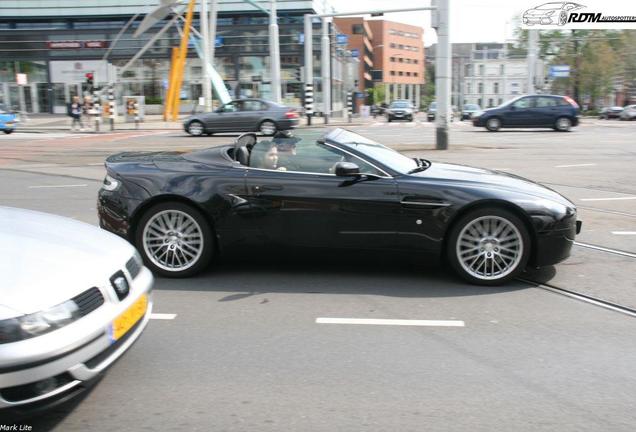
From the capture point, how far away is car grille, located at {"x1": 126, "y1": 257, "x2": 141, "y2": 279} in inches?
134

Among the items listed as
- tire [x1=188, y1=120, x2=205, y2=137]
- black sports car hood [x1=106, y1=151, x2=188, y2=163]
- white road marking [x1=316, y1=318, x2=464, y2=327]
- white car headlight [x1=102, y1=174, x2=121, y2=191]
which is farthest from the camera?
tire [x1=188, y1=120, x2=205, y2=137]

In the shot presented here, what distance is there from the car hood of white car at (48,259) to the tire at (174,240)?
1634 mm

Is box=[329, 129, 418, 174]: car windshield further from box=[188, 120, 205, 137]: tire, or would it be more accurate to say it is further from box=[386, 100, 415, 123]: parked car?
box=[386, 100, 415, 123]: parked car

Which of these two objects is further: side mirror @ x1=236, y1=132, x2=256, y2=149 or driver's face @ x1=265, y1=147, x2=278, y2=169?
side mirror @ x1=236, y1=132, x2=256, y2=149

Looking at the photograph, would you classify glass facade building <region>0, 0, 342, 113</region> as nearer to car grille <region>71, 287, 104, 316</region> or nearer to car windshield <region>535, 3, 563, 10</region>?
car windshield <region>535, 3, 563, 10</region>

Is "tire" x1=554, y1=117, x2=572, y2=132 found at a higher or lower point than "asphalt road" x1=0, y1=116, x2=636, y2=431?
higher

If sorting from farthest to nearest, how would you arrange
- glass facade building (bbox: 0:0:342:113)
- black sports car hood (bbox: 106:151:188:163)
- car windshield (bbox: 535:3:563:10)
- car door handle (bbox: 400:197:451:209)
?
glass facade building (bbox: 0:0:342:113), car windshield (bbox: 535:3:563:10), black sports car hood (bbox: 106:151:188:163), car door handle (bbox: 400:197:451:209)

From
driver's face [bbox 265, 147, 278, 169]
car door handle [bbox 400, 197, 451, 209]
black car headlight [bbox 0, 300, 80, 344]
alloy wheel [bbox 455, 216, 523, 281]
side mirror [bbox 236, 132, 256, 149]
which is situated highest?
side mirror [bbox 236, 132, 256, 149]

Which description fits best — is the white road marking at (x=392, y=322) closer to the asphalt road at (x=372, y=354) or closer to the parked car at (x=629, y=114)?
the asphalt road at (x=372, y=354)

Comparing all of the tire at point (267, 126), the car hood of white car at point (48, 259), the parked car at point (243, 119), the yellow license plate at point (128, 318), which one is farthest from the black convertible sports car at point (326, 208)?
the tire at point (267, 126)

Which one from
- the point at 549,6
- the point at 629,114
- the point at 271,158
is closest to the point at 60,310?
the point at 271,158

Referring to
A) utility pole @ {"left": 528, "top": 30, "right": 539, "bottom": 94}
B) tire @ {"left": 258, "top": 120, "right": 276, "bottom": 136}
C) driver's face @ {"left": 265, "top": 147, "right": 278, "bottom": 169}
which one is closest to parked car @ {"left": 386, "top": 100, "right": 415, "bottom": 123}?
utility pole @ {"left": 528, "top": 30, "right": 539, "bottom": 94}

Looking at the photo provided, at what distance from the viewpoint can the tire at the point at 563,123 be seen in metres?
Answer: 25.6

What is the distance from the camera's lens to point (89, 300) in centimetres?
290
